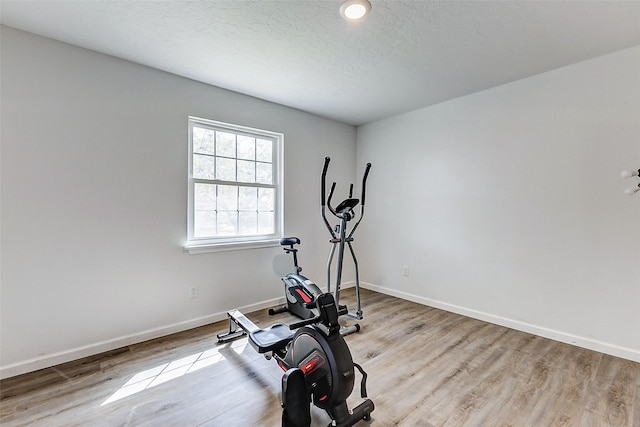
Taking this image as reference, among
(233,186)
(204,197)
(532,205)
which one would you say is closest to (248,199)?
(233,186)

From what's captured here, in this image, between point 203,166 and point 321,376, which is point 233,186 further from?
point 321,376

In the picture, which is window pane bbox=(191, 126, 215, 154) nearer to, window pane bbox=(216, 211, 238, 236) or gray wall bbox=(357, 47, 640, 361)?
window pane bbox=(216, 211, 238, 236)

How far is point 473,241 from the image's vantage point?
3.30 meters

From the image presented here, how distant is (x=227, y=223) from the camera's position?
3.27 m

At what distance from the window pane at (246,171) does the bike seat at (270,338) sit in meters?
1.74

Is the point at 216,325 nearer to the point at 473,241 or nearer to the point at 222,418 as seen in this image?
the point at 222,418

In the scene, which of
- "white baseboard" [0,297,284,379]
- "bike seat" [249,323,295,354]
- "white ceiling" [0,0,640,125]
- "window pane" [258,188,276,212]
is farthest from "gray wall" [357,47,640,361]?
"white baseboard" [0,297,284,379]

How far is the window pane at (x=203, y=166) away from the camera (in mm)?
3027

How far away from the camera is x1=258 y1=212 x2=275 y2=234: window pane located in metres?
3.56

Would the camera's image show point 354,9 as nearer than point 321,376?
No

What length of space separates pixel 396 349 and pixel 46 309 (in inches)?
111

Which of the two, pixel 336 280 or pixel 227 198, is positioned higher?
pixel 227 198

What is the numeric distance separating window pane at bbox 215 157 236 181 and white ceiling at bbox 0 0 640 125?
0.79 m

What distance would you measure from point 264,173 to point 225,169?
505mm
